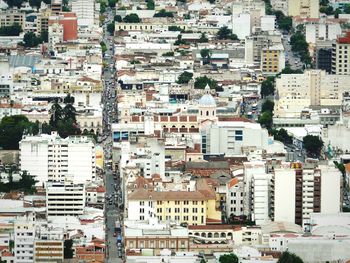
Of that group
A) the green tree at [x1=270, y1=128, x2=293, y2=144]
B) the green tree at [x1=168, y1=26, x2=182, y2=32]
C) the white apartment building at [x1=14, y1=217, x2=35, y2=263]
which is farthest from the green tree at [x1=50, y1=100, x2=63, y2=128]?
the green tree at [x1=168, y1=26, x2=182, y2=32]

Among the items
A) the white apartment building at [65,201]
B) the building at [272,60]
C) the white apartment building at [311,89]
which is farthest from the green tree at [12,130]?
the building at [272,60]

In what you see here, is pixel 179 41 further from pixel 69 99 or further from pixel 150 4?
pixel 69 99

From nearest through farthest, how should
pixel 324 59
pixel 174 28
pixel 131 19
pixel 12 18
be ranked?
pixel 324 59 → pixel 174 28 → pixel 131 19 → pixel 12 18

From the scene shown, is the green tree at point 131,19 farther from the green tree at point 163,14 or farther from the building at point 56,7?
the building at point 56,7

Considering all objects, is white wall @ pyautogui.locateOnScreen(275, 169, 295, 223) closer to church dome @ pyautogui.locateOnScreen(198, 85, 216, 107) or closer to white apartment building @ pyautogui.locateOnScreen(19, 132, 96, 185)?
white apartment building @ pyautogui.locateOnScreen(19, 132, 96, 185)

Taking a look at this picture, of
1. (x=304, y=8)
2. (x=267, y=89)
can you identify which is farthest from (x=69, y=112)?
(x=304, y=8)

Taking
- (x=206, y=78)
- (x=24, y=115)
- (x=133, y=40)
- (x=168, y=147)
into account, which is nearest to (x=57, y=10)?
(x=133, y=40)
